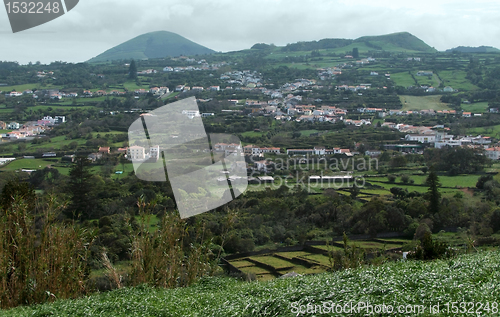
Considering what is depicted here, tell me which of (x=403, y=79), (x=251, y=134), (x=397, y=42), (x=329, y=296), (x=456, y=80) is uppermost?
(x=397, y=42)

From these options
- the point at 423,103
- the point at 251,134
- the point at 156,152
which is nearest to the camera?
the point at 156,152

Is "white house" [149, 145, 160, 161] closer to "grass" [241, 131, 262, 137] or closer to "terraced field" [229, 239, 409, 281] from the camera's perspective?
"terraced field" [229, 239, 409, 281]

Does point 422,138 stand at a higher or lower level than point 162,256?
lower

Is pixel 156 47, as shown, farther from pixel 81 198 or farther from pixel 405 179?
pixel 405 179

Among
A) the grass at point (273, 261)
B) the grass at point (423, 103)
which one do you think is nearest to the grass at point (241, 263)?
the grass at point (273, 261)

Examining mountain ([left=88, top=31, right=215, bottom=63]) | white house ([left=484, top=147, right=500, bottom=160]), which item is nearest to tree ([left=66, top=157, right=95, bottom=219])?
white house ([left=484, top=147, right=500, bottom=160])

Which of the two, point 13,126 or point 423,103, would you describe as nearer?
point 13,126

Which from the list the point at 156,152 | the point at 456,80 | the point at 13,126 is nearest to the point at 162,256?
the point at 156,152

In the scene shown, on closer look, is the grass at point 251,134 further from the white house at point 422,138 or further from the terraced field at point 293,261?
the terraced field at point 293,261
